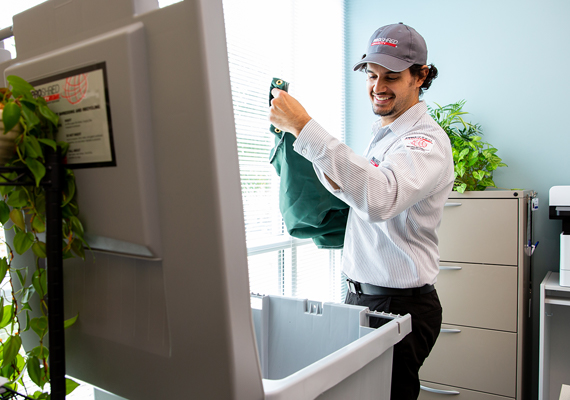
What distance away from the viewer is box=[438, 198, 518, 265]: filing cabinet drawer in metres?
2.31

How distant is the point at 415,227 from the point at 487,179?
1605 millimetres

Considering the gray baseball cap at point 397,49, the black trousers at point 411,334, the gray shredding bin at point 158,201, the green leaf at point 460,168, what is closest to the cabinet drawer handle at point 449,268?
the green leaf at point 460,168

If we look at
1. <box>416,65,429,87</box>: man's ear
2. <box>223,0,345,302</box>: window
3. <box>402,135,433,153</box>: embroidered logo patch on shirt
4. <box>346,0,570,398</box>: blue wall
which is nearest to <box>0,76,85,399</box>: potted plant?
<box>402,135,433,153</box>: embroidered logo patch on shirt

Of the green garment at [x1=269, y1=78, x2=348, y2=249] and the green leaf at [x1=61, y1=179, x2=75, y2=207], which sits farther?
the green garment at [x1=269, y1=78, x2=348, y2=249]

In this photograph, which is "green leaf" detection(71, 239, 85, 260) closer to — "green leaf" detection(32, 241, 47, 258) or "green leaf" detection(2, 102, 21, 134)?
"green leaf" detection(32, 241, 47, 258)

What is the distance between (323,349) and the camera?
36.4 inches

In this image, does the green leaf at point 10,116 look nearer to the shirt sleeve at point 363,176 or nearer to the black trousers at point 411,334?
the shirt sleeve at point 363,176

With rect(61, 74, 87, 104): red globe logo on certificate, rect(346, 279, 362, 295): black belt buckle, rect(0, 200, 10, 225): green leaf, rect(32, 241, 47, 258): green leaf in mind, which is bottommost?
rect(346, 279, 362, 295): black belt buckle

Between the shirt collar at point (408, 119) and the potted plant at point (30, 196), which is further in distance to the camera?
the shirt collar at point (408, 119)

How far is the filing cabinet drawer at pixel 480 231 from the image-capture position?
2.31 meters

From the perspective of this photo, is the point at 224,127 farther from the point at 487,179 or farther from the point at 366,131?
the point at 366,131

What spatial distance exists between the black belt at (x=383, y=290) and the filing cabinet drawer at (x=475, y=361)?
51.0 inches

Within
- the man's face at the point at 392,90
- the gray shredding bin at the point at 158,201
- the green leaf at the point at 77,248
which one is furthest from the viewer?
the man's face at the point at 392,90

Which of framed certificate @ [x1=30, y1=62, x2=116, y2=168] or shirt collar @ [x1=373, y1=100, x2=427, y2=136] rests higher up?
shirt collar @ [x1=373, y1=100, x2=427, y2=136]
